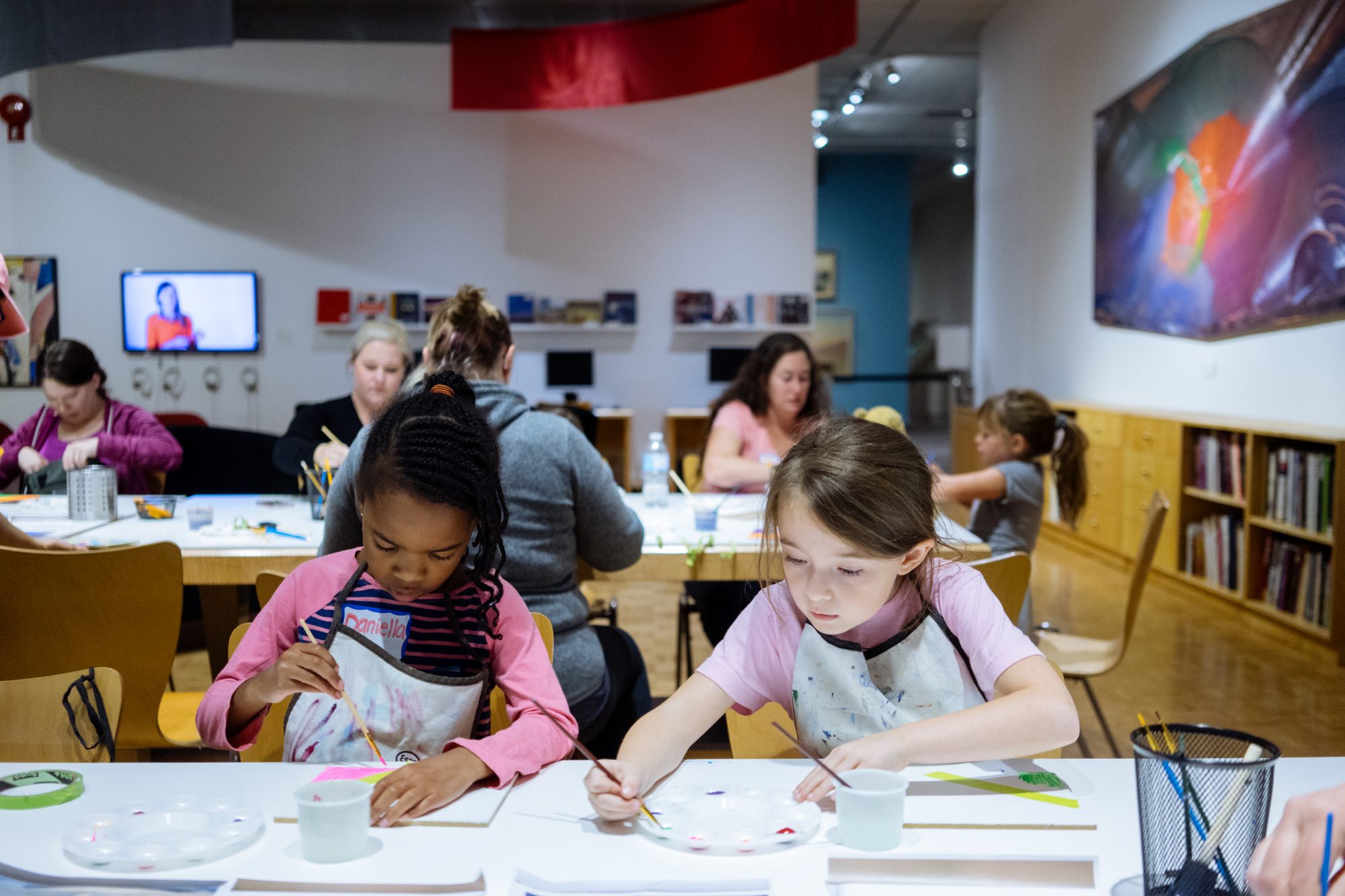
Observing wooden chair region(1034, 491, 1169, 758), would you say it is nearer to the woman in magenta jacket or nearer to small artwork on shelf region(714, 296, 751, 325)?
the woman in magenta jacket

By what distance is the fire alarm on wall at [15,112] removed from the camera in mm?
7832

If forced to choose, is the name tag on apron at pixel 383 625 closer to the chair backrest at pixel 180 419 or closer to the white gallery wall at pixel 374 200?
the chair backrest at pixel 180 419

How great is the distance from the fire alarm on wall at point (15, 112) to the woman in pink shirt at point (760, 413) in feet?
21.2

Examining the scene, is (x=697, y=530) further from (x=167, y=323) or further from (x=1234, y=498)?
(x=167, y=323)

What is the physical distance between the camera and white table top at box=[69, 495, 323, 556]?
2840 millimetres

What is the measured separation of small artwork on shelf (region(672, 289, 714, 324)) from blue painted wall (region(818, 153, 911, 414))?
516 centimetres

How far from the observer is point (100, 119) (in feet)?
26.3

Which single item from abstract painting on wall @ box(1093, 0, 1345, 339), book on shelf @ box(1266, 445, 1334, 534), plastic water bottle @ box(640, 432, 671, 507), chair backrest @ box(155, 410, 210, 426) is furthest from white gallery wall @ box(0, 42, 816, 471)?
plastic water bottle @ box(640, 432, 671, 507)

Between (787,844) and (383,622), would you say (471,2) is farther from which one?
(787,844)

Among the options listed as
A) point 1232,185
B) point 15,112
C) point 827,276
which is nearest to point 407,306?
point 15,112

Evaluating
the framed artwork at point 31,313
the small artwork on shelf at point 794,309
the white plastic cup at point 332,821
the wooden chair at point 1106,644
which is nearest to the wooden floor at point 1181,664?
the wooden chair at point 1106,644

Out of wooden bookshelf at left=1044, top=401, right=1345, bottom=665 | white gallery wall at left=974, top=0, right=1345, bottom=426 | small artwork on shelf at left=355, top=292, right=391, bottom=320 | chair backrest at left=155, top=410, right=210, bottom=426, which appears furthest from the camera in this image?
small artwork on shelf at left=355, top=292, right=391, bottom=320

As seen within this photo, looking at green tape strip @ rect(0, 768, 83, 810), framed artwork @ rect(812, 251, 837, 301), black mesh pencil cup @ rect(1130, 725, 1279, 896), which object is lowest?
green tape strip @ rect(0, 768, 83, 810)

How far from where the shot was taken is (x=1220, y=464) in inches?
205
